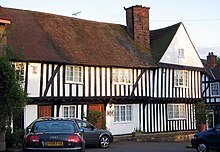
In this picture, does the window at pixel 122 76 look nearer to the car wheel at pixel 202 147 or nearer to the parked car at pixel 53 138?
the car wheel at pixel 202 147

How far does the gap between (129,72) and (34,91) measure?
7.47m

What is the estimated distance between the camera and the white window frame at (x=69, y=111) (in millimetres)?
23625

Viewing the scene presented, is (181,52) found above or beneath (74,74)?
above

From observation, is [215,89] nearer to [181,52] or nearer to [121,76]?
[181,52]

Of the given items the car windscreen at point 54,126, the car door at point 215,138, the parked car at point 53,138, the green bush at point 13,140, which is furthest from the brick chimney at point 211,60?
the parked car at point 53,138

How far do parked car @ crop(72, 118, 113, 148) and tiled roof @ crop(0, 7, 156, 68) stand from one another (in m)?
5.35

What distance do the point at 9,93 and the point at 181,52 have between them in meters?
17.4

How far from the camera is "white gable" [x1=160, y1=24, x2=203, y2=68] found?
29.0m

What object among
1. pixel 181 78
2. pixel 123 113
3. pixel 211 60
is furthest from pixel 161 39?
pixel 211 60

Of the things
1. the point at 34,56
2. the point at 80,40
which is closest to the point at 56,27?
the point at 80,40

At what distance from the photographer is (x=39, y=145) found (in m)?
10.9

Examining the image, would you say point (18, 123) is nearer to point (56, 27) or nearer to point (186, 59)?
point (56, 27)

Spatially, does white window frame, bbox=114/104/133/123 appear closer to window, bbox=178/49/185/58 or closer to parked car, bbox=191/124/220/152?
window, bbox=178/49/185/58

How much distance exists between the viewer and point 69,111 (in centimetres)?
2378
